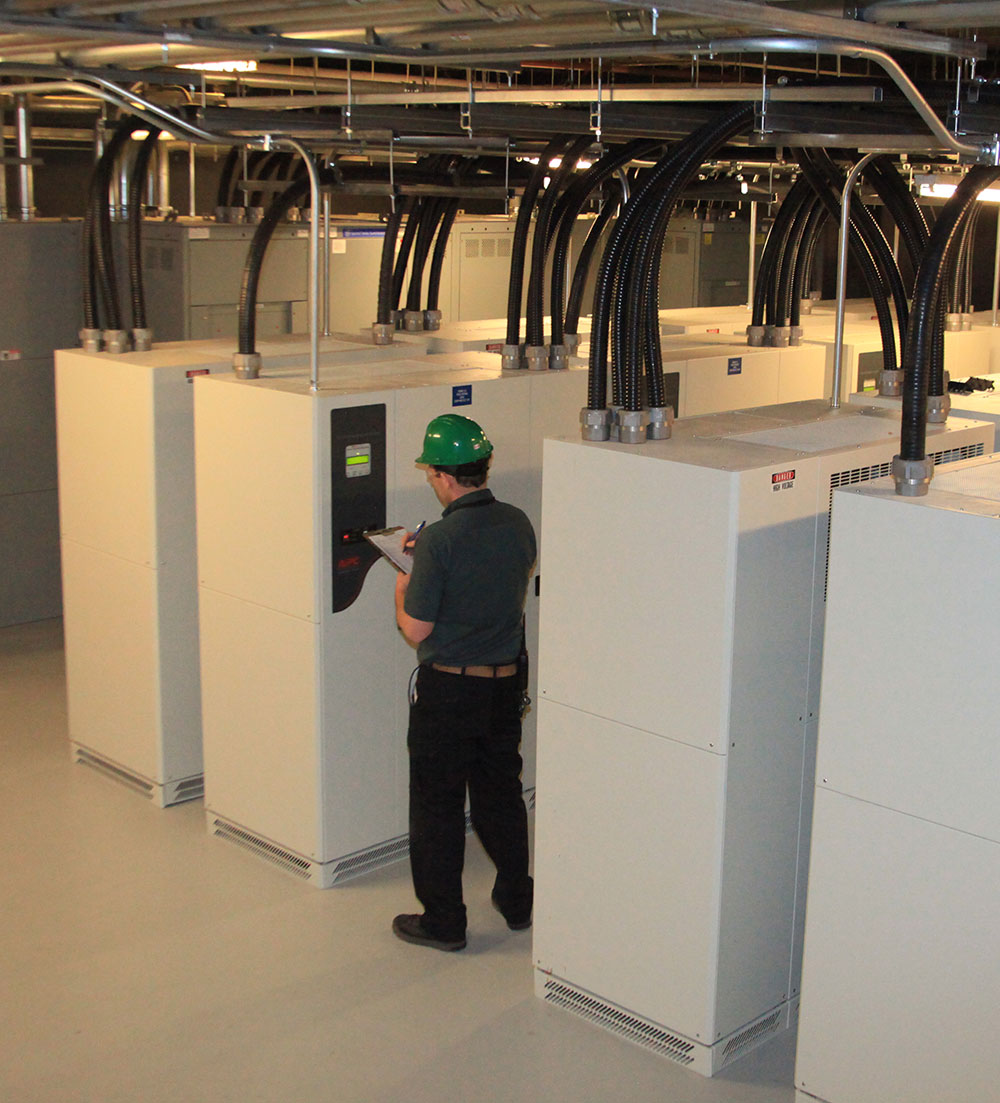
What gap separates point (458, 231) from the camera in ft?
25.8

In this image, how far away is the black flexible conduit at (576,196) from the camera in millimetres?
→ 4597

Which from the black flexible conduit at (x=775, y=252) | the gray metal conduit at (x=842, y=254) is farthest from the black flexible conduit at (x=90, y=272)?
the gray metal conduit at (x=842, y=254)

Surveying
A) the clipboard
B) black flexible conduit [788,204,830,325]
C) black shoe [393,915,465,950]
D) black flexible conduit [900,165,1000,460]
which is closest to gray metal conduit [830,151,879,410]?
black flexible conduit [900,165,1000,460]

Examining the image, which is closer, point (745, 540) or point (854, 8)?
point (854, 8)

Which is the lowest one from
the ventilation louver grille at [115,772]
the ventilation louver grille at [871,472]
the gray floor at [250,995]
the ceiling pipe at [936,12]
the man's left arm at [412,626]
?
the gray floor at [250,995]

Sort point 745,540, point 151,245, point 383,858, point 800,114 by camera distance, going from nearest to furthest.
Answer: point 745,540 → point 800,114 → point 383,858 → point 151,245

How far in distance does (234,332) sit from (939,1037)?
5024 mm

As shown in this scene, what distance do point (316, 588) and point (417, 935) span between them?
1081 millimetres

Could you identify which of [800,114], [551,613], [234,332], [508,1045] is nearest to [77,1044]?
[508,1045]

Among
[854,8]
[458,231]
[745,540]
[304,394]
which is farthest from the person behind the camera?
[458,231]

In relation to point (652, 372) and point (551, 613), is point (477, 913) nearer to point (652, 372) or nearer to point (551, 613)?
point (551, 613)

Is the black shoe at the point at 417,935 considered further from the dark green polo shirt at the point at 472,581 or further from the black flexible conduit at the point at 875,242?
the black flexible conduit at the point at 875,242

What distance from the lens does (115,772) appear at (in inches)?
202

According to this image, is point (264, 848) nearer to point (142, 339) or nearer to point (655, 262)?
point (142, 339)
